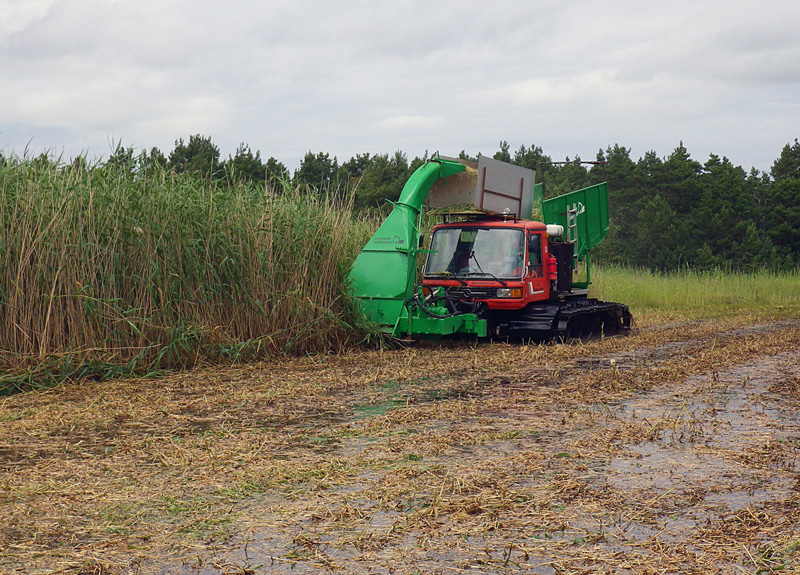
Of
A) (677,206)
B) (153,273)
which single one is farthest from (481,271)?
(677,206)

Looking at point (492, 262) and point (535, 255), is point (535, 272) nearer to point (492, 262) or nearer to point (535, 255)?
point (535, 255)

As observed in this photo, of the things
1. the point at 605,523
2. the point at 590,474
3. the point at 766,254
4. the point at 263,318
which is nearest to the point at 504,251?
the point at 263,318

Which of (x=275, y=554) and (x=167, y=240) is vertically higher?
(x=167, y=240)

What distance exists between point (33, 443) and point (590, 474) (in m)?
4.21

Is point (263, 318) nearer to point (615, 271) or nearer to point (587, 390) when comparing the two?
point (587, 390)

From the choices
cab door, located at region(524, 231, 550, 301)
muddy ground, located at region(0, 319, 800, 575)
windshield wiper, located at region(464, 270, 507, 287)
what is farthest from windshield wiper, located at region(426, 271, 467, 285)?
muddy ground, located at region(0, 319, 800, 575)

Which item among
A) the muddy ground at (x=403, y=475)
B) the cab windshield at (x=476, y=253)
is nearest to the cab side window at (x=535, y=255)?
the cab windshield at (x=476, y=253)

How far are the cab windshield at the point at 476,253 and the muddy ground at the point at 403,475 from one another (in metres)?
3.98

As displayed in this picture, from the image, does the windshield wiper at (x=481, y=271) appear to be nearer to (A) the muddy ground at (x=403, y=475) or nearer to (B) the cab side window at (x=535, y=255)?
(B) the cab side window at (x=535, y=255)

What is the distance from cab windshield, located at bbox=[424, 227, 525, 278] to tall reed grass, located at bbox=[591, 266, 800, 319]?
28.1 feet

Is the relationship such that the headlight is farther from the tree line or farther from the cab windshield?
the tree line

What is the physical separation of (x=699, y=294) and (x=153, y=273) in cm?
2047

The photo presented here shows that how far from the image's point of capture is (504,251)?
1452 centimetres

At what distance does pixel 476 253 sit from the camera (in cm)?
1470
